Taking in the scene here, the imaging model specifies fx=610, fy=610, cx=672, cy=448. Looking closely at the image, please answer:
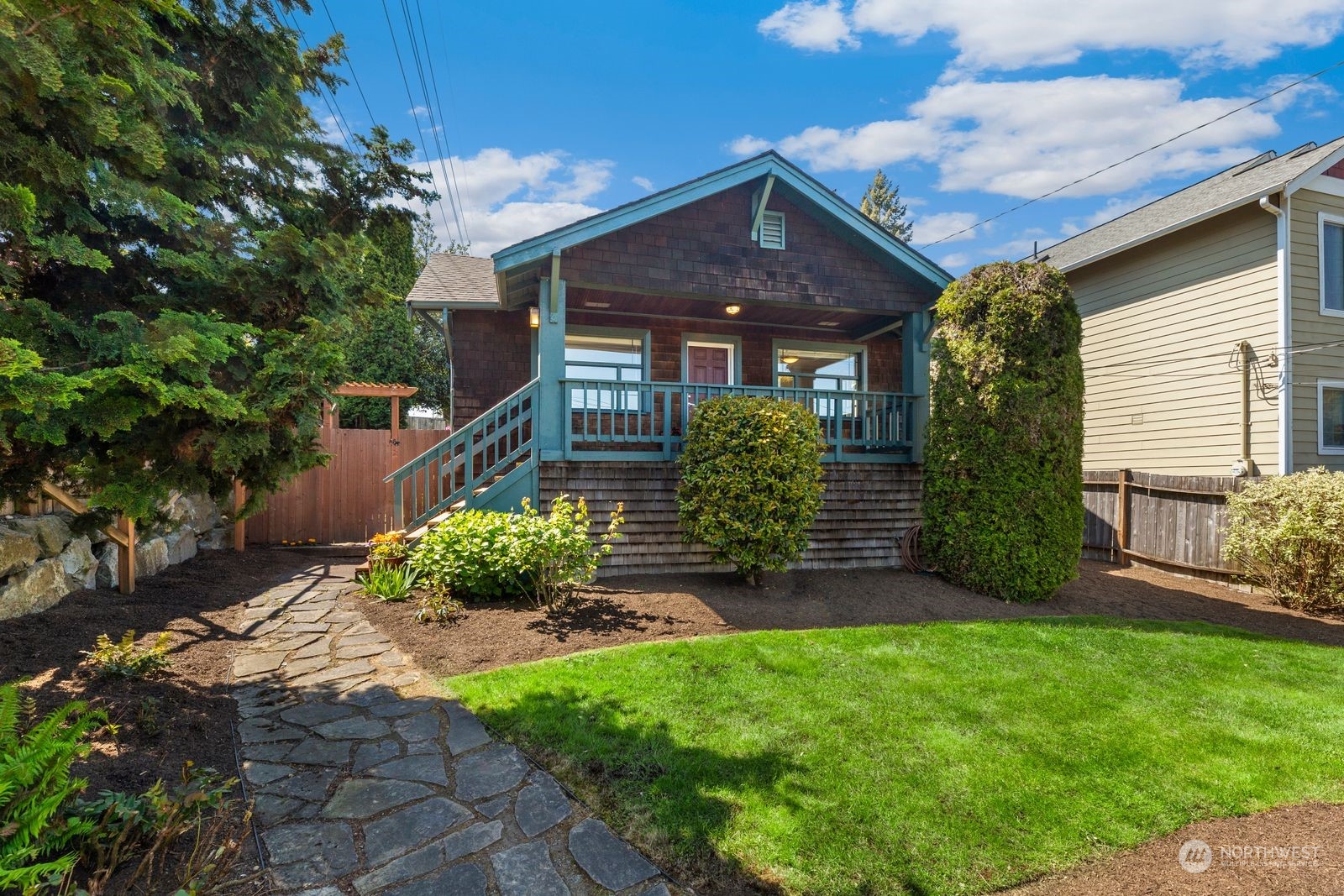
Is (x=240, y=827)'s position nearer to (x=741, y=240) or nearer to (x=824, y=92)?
(x=741, y=240)

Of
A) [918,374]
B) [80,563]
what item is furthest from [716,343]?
[80,563]

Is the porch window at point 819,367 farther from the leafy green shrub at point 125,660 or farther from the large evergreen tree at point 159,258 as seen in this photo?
the leafy green shrub at point 125,660

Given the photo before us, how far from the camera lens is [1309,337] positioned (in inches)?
353

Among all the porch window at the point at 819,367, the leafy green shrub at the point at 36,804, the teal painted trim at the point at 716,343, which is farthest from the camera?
the porch window at the point at 819,367

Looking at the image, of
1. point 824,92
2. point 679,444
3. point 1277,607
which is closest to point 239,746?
point 679,444

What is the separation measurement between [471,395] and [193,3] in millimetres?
6595

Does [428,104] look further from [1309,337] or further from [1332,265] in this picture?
[1332,265]

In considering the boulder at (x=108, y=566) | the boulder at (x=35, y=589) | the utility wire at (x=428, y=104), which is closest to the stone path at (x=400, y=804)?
the boulder at (x=35, y=589)

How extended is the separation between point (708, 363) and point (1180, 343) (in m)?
7.97

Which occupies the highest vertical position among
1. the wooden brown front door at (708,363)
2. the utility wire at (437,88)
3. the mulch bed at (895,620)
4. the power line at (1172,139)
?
the utility wire at (437,88)

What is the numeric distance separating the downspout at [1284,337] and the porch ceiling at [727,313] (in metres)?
5.37

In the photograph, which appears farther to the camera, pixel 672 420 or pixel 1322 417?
pixel 1322 417

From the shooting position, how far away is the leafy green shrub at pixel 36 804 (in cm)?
174

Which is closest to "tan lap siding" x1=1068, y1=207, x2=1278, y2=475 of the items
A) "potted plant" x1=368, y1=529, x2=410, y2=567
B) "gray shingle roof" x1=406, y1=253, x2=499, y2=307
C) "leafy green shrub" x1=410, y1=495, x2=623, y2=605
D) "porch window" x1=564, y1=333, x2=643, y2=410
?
"porch window" x1=564, y1=333, x2=643, y2=410
